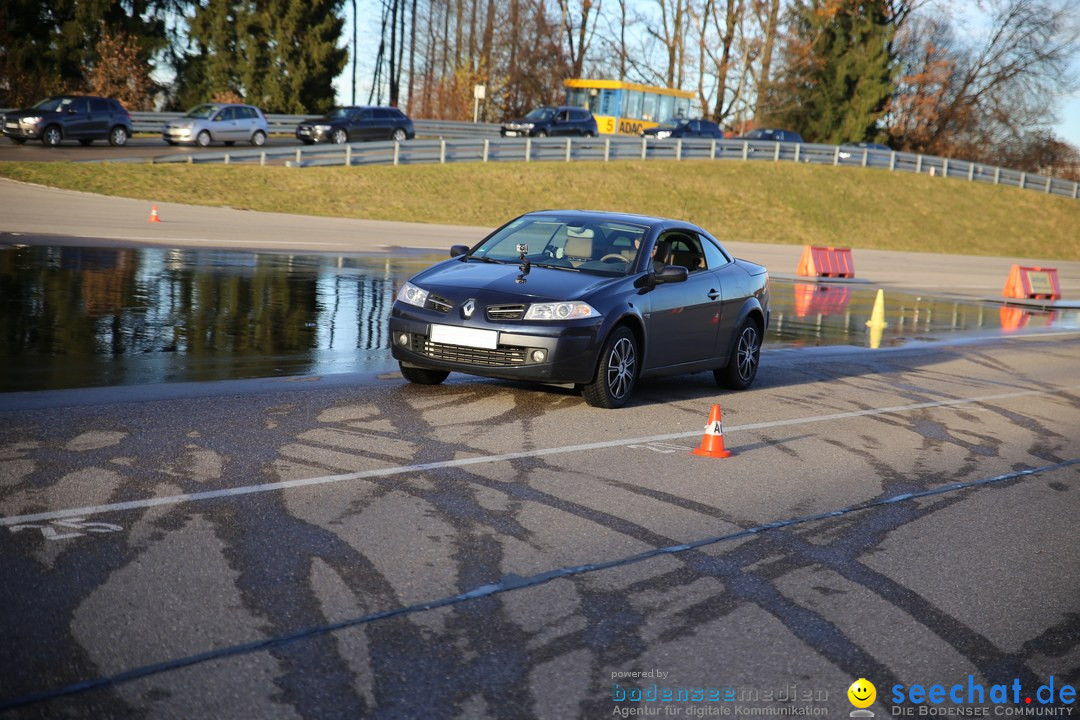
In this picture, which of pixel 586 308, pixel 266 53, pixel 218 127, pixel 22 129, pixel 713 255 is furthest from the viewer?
pixel 266 53

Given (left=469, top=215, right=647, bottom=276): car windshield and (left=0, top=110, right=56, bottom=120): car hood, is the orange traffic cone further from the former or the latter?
(left=0, top=110, right=56, bottom=120): car hood

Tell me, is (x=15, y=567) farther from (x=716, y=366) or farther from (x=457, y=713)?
(x=716, y=366)

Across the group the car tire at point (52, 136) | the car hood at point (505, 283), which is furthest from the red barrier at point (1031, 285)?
the car tire at point (52, 136)

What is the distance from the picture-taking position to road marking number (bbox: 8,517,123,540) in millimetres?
5312

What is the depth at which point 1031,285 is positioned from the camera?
28.5 meters

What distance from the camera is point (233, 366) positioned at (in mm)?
10578

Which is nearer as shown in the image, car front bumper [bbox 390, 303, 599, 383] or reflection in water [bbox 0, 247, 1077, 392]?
car front bumper [bbox 390, 303, 599, 383]

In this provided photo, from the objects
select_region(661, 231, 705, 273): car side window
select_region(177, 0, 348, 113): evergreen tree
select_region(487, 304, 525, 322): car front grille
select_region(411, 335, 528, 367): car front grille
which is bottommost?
select_region(411, 335, 528, 367): car front grille

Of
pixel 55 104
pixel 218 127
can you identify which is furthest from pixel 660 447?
pixel 218 127

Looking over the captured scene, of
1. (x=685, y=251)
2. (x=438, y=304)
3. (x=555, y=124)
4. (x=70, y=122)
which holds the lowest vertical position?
(x=438, y=304)

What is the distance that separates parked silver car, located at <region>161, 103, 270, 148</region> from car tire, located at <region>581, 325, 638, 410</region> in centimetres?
3727

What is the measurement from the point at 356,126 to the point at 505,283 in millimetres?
40294

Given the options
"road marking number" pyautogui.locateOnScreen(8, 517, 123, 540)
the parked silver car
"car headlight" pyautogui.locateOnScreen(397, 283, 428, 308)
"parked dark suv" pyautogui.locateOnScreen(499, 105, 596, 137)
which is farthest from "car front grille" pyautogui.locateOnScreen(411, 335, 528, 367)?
"parked dark suv" pyautogui.locateOnScreen(499, 105, 596, 137)

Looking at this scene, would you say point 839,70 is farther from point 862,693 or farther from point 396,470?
point 862,693
